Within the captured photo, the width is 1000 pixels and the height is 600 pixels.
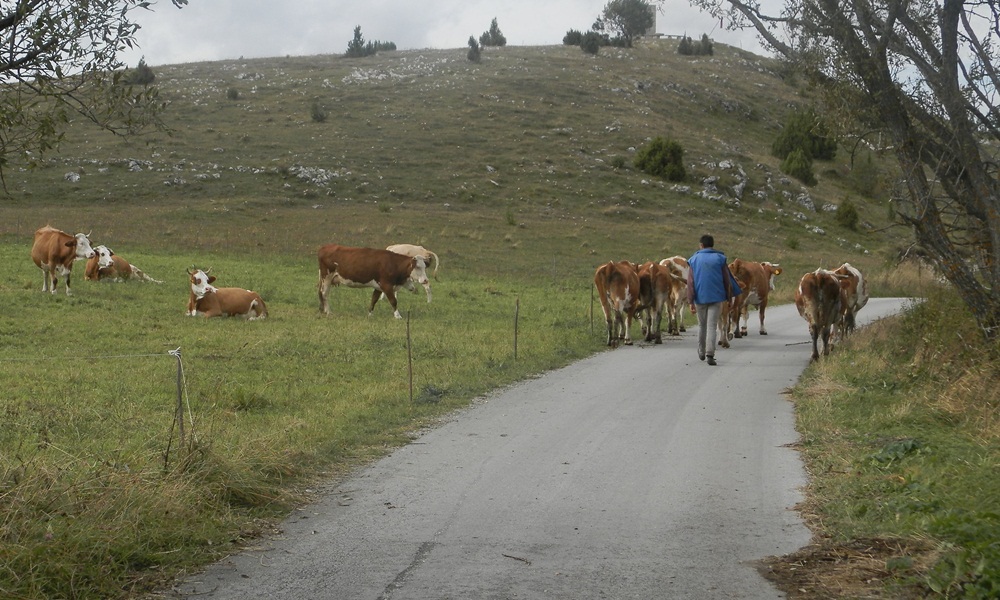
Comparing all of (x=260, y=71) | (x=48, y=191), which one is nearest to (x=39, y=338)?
(x=48, y=191)

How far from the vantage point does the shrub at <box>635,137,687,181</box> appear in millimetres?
60531

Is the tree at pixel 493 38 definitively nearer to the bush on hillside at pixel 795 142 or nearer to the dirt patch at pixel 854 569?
the bush on hillside at pixel 795 142

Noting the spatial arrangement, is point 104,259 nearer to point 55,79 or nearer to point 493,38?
point 55,79

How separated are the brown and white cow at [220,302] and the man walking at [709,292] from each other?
31.0 ft

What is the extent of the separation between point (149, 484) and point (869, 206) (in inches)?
2576

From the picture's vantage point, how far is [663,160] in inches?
2408

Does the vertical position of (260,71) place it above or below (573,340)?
above

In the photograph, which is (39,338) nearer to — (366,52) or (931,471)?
(931,471)

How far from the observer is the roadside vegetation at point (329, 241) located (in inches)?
282

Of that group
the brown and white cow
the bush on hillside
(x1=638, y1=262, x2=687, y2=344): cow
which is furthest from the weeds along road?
the bush on hillside

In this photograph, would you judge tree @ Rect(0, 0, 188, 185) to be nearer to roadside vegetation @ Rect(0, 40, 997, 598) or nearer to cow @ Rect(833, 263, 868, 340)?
roadside vegetation @ Rect(0, 40, 997, 598)

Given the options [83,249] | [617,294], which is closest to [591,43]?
[83,249]

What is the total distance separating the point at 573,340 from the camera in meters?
19.6

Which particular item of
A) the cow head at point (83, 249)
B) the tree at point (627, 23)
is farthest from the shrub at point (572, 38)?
the cow head at point (83, 249)
